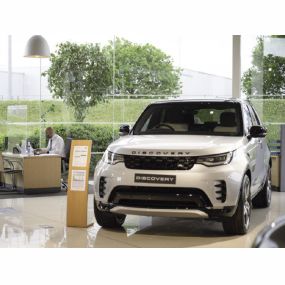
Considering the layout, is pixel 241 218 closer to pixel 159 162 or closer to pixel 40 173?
pixel 159 162

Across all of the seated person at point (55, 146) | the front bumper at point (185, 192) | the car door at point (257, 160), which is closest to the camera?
the front bumper at point (185, 192)

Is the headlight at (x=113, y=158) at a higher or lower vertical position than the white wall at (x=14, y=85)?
lower

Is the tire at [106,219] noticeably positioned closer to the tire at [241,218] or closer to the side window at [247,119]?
the tire at [241,218]

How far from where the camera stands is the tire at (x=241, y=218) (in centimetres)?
659

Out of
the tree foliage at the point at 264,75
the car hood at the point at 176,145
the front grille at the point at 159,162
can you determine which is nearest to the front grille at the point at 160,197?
the front grille at the point at 159,162

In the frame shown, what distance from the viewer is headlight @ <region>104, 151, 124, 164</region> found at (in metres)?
6.70

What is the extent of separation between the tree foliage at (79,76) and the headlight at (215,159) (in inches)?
374

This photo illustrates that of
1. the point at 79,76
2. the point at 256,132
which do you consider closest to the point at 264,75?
the point at 79,76

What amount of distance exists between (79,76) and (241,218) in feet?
32.3

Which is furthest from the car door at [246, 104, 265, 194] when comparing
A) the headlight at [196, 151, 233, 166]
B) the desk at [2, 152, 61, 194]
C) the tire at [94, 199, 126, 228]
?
the desk at [2, 152, 61, 194]

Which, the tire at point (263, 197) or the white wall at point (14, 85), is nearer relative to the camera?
the tire at point (263, 197)

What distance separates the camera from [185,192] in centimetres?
638

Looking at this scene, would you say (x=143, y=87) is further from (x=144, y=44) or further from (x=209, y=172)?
(x=209, y=172)

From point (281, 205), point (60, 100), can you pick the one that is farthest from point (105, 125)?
point (281, 205)
